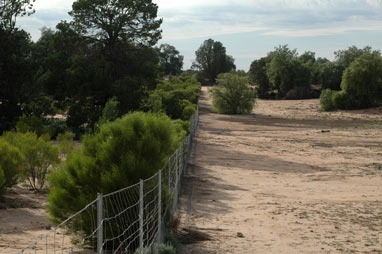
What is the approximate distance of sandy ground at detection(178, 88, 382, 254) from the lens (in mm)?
10328

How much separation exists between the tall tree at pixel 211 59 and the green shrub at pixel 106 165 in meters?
122

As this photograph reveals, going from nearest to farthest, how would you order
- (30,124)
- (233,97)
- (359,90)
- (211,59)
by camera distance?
(30,124) → (233,97) → (359,90) → (211,59)

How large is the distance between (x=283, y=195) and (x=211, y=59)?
117 metres

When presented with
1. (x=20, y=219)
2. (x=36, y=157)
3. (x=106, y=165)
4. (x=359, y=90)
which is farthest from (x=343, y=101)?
(x=106, y=165)

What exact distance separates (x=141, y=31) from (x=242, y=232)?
24160mm

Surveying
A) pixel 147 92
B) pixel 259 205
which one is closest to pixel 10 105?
pixel 147 92

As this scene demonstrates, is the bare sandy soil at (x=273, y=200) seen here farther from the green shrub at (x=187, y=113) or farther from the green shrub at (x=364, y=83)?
the green shrub at (x=364, y=83)

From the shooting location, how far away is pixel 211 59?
432 feet

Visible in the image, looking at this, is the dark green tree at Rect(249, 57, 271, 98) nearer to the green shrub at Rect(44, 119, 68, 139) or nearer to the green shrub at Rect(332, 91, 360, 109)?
the green shrub at Rect(332, 91, 360, 109)

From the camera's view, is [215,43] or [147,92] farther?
[215,43]

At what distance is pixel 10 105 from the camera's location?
30.3 metres

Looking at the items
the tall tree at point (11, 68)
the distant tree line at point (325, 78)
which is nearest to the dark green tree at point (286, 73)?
the distant tree line at point (325, 78)

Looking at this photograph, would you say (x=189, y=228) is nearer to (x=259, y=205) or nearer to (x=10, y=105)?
(x=259, y=205)

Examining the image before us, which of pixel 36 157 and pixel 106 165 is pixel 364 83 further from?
pixel 106 165
